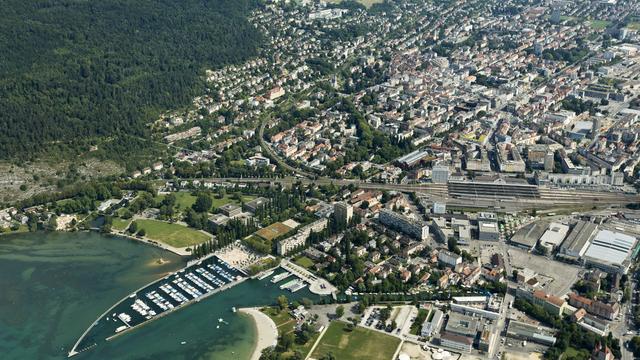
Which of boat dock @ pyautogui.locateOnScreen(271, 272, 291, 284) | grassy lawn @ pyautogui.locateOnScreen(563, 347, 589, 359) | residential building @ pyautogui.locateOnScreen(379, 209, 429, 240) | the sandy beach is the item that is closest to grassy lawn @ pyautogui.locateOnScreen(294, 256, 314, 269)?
boat dock @ pyautogui.locateOnScreen(271, 272, 291, 284)

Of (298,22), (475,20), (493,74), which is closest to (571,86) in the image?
(493,74)

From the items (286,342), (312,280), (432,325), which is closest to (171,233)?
(312,280)

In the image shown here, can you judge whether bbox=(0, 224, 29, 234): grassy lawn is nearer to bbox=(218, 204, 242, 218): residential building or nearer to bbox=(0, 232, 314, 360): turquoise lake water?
bbox=(0, 232, 314, 360): turquoise lake water

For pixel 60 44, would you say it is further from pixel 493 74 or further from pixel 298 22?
pixel 493 74

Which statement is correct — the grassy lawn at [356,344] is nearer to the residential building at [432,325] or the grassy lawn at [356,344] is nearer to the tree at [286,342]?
the tree at [286,342]

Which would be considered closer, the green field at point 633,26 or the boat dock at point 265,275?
the boat dock at point 265,275

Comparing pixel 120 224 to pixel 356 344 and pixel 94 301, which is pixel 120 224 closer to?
pixel 94 301

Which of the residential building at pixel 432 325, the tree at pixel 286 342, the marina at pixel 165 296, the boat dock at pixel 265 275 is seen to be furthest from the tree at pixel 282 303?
the residential building at pixel 432 325
